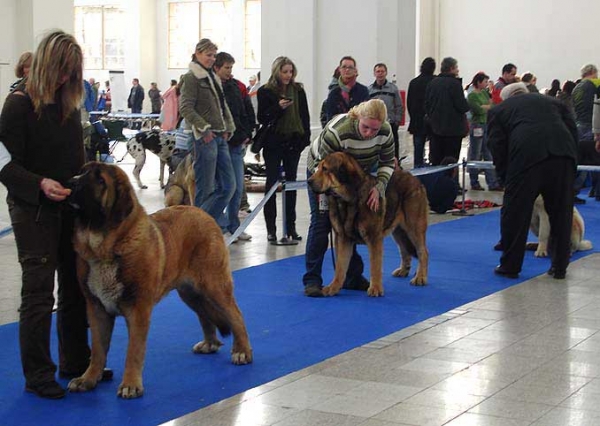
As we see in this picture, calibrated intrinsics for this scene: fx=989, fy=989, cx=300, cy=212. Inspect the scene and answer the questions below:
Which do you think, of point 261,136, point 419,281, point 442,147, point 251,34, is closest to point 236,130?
point 261,136

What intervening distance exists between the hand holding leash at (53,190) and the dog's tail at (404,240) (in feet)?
12.9

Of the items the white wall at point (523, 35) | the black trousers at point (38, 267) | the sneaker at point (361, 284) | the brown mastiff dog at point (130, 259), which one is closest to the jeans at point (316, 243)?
the sneaker at point (361, 284)

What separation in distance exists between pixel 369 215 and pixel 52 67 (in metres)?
3.15

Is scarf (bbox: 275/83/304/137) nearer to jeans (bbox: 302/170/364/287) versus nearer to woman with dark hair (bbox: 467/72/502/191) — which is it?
jeans (bbox: 302/170/364/287)

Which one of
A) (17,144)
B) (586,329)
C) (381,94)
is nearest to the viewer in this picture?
(17,144)

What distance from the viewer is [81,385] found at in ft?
16.1

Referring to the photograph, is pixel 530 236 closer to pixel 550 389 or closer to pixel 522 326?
pixel 522 326

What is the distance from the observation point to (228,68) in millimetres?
10016

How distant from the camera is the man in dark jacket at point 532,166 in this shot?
317 inches

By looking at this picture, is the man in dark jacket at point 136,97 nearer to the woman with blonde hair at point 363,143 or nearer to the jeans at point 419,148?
the jeans at point 419,148

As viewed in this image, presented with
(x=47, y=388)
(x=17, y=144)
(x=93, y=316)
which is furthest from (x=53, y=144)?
(x=47, y=388)

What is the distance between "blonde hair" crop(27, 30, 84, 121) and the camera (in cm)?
464

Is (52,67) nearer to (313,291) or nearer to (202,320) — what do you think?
(202,320)

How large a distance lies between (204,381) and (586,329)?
2667 millimetres
